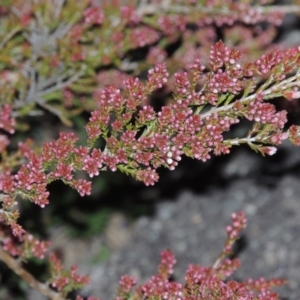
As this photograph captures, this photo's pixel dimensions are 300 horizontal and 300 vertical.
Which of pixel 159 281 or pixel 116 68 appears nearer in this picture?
pixel 159 281

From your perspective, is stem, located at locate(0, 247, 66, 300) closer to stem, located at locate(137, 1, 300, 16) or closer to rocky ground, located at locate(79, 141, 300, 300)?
rocky ground, located at locate(79, 141, 300, 300)

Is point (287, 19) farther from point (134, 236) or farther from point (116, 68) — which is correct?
point (134, 236)

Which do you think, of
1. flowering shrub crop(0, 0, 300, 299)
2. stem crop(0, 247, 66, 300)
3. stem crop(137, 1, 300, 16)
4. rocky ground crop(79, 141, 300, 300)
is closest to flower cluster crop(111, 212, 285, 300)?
flowering shrub crop(0, 0, 300, 299)

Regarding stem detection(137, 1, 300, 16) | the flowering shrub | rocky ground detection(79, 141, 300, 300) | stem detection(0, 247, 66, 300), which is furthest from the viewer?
rocky ground detection(79, 141, 300, 300)

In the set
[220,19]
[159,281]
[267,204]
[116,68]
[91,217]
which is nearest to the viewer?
[159,281]

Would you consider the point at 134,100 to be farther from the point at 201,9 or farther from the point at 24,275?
the point at 201,9

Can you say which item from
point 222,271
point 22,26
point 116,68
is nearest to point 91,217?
point 116,68

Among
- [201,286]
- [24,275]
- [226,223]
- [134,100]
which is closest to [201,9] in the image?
[226,223]

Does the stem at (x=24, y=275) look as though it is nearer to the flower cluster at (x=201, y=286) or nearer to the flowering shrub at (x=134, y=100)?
the flowering shrub at (x=134, y=100)
